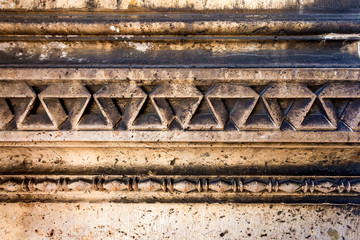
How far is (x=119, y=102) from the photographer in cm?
102

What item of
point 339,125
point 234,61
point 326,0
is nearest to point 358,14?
point 326,0

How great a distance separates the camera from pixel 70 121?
3.30 feet

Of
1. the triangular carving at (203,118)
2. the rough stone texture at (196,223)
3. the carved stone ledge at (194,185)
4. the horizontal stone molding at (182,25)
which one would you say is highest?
the horizontal stone molding at (182,25)

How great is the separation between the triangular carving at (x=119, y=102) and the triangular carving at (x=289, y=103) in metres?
0.59

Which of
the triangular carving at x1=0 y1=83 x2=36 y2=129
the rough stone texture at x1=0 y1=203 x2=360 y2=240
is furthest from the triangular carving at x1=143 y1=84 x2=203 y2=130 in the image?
the triangular carving at x1=0 y1=83 x2=36 y2=129

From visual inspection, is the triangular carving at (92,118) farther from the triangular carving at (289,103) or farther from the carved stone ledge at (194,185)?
the triangular carving at (289,103)

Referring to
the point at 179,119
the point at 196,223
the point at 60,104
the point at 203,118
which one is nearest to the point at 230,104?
the point at 203,118

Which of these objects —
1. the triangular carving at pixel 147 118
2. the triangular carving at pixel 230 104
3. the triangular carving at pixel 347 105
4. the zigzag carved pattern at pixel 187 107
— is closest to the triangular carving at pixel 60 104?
the zigzag carved pattern at pixel 187 107

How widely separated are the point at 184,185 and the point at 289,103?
0.65m

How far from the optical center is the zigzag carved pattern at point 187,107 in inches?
38.2

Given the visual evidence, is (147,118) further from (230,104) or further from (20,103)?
(20,103)

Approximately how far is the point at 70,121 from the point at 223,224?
37.0 inches

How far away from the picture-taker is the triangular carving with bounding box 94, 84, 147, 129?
976 millimetres

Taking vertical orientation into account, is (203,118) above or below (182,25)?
below
